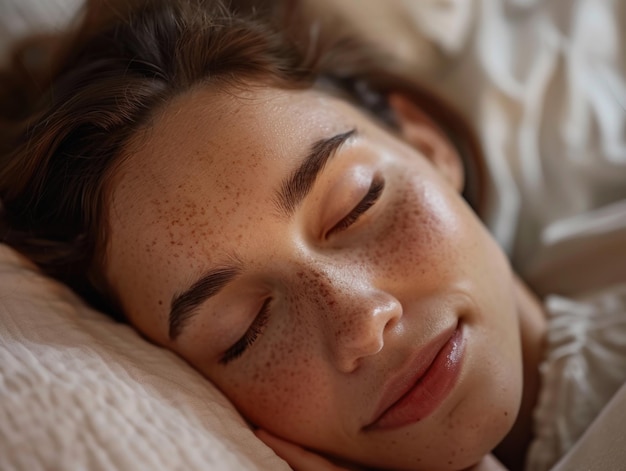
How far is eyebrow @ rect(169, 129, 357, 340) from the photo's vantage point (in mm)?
785

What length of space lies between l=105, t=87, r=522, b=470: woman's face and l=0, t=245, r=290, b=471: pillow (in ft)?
0.24

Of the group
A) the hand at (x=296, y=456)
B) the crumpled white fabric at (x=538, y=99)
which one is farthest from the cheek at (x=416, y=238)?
the crumpled white fabric at (x=538, y=99)

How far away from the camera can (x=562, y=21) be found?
54.8 inches

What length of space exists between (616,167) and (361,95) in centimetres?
54

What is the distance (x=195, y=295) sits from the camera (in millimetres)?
802

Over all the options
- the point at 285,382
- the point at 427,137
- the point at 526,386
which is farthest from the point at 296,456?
the point at 427,137

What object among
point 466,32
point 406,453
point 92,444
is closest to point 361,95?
point 466,32

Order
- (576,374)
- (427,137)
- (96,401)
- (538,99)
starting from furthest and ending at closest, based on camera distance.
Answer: (538,99) < (427,137) < (576,374) < (96,401)

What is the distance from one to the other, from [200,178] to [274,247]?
0.13m

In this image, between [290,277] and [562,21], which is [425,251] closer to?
[290,277]

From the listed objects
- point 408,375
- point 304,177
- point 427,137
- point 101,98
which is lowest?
point 408,375

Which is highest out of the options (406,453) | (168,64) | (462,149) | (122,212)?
(168,64)

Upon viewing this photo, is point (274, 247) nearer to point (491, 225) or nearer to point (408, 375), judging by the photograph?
point (408, 375)

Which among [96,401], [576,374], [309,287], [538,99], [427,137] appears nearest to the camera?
[96,401]
